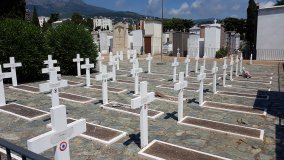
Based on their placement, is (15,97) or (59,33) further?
(59,33)

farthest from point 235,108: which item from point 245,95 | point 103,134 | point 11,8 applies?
point 11,8

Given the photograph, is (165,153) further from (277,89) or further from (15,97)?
(277,89)

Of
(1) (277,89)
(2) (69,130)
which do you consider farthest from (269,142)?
(1) (277,89)

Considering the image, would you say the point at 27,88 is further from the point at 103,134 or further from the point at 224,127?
the point at 224,127

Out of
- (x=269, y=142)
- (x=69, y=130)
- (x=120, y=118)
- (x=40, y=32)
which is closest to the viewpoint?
(x=69, y=130)

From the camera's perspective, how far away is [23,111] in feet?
28.2

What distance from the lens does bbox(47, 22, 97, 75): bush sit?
55.0 ft

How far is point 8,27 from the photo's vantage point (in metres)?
13.8

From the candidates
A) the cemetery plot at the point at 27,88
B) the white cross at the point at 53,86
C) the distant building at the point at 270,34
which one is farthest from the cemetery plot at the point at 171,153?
the distant building at the point at 270,34

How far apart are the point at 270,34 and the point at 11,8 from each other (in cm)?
2635

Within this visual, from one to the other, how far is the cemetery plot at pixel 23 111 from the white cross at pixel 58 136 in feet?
14.4

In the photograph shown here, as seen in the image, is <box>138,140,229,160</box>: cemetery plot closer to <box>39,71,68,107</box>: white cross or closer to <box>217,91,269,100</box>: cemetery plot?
<box>39,71,68,107</box>: white cross

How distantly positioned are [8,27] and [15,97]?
4884 millimetres

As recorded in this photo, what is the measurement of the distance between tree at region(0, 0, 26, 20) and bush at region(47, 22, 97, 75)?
1015 cm
